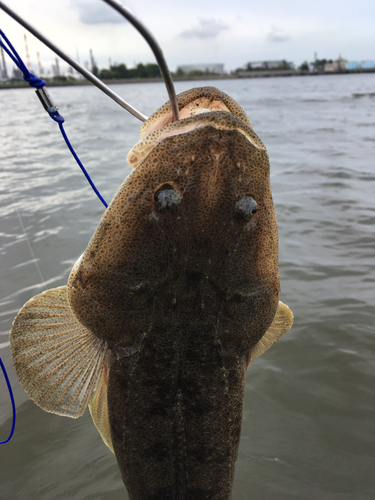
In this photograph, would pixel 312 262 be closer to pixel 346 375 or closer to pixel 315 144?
pixel 346 375

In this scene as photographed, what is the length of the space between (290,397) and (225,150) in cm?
296

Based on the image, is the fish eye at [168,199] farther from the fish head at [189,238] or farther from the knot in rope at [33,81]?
the knot in rope at [33,81]

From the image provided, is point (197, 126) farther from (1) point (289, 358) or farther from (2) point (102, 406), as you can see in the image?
(1) point (289, 358)

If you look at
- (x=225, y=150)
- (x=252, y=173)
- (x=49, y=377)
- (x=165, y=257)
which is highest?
(x=225, y=150)

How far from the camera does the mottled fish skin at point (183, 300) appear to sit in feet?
5.65

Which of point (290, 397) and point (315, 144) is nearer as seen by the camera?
point (290, 397)

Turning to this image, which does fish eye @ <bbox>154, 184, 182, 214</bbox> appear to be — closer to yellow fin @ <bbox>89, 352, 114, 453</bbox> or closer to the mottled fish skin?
the mottled fish skin

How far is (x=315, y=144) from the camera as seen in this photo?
15484 millimetres

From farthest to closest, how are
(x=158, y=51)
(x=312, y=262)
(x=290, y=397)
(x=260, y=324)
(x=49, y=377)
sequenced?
(x=312, y=262), (x=290, y=397), (x=49, y=377), (x=260, y=324), (x=158, y=51)

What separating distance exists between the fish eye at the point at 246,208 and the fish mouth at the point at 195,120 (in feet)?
0.75

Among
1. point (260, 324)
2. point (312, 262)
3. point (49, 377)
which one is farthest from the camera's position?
point (312, 262)

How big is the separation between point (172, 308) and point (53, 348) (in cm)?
75

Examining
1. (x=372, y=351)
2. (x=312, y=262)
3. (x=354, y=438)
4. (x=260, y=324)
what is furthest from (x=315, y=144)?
(x=260, y=324)

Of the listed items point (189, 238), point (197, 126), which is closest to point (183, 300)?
point (189, 238)
